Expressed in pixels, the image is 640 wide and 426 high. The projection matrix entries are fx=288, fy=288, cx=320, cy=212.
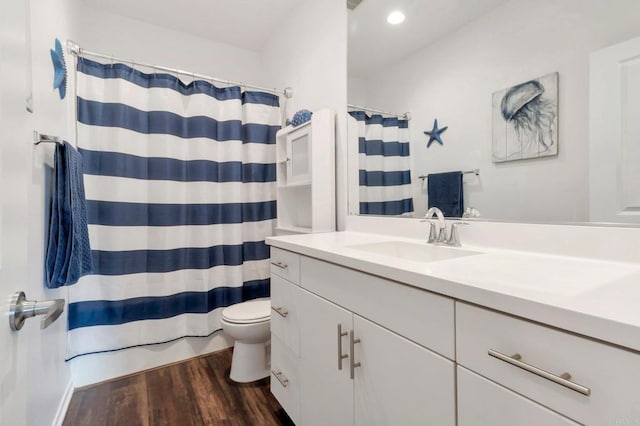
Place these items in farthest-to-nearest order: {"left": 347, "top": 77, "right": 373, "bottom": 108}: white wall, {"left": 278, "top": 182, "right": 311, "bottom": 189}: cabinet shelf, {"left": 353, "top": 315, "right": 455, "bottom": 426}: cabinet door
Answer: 1. {"left": 278, "top": 182, "right": 311, "bottom": 189}: cabinet shelf
2. {"left": 347, "top": 77, "right": 373, "bottom": 108}: white wall
3. {"left": 353, "top": 315, "right": 455, "bottom": 426}: cabinet door

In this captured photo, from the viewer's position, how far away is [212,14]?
2.18 metres

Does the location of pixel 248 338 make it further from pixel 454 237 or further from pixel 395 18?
pixel 395 18

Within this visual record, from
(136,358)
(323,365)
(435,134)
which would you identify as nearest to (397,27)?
(435,134)

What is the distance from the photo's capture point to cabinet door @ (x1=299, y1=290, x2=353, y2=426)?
967 mm

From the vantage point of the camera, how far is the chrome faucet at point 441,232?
3.84 ft

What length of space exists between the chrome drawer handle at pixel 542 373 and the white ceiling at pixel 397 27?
1210mm

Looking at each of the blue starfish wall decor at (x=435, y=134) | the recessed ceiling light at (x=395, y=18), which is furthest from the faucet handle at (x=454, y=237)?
the recessed ceiling light at (x=395, y=18)

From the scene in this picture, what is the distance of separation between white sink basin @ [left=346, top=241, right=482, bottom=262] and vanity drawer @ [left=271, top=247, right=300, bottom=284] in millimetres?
260

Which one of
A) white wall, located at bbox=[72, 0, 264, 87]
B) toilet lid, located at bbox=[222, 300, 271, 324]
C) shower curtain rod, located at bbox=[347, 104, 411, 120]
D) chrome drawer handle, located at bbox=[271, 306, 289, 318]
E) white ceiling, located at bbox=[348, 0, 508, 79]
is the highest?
white wall, located at bbox=[72, 0, 264, 87]

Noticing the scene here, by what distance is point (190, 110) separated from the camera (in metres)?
2.04

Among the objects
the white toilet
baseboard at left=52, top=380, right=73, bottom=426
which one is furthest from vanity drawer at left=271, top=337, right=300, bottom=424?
baseboard at left=52, top=380, right=73, bottom=426

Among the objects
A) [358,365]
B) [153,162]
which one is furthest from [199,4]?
[358,365]

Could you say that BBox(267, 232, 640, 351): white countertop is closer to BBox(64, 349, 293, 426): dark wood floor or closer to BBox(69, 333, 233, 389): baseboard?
BBox(64, 349, 293, 426): dark wood floor

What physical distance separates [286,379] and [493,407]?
1.02 m
